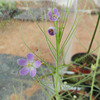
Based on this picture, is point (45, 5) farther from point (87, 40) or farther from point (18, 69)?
point (87, 40)

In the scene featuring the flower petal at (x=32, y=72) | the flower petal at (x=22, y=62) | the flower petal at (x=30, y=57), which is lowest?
the flower petal at (x=32, y=72)

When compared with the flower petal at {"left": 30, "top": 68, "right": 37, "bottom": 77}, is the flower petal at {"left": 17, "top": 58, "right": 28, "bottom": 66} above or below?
above

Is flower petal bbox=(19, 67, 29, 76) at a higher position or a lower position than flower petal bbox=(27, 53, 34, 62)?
lower

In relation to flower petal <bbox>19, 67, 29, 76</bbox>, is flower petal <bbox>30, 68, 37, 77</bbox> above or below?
below

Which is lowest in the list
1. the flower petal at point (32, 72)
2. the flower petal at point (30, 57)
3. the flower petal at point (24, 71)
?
the flower petal at point (32, 72)

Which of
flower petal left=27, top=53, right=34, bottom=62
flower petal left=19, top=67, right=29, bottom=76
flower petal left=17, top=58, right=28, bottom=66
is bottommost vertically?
flower petal left=19, top=67, right=29, bottom=76

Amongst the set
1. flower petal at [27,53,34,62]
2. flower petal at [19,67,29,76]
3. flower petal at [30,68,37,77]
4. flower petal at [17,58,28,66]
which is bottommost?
flower petal at [30,68,37,77]

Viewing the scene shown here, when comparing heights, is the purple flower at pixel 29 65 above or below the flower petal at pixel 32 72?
above

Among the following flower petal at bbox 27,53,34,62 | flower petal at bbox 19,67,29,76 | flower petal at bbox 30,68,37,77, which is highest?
flower petal at bbox 27,53,34,62
